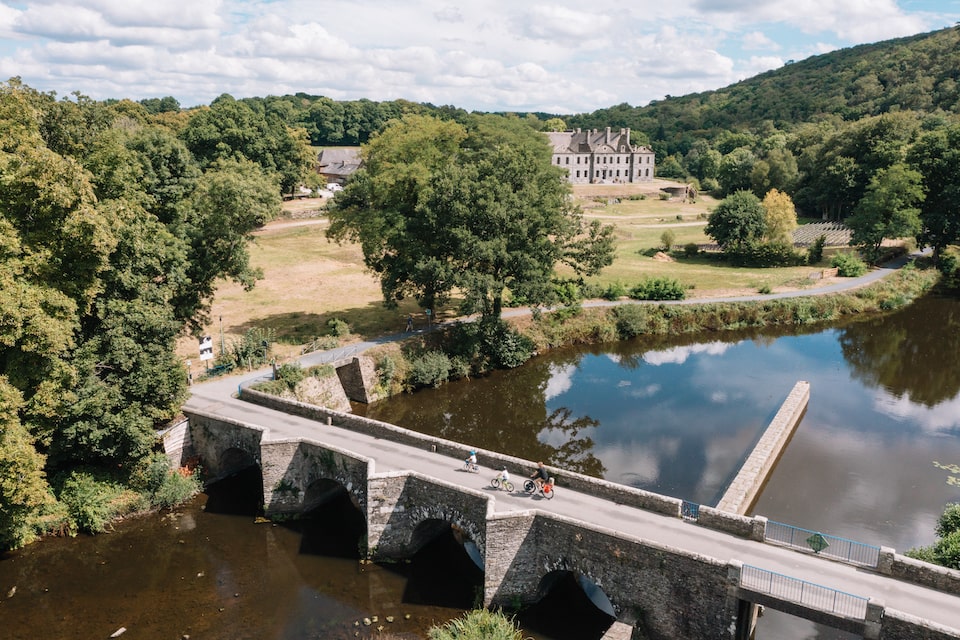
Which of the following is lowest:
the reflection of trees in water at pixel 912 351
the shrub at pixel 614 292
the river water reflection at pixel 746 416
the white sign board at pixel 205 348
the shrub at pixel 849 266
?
the river water reflection at pixel 746 416

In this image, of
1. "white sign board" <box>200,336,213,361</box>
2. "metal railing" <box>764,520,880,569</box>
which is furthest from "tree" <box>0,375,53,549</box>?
"metal railing" <box>764,520,880,569</box>

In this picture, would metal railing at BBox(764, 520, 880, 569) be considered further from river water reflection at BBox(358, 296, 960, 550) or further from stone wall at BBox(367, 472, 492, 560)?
stone wall at BBox(367, 472, 492, 560)

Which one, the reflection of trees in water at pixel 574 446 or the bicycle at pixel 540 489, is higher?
the bicycle at pixel 540 489

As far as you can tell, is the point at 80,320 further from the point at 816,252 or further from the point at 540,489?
the point at 816,252

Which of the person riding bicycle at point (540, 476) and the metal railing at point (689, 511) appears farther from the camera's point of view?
the person riding bicycle at point (540, 476)

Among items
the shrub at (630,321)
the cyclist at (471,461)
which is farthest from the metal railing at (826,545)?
the shrub at (630,321)

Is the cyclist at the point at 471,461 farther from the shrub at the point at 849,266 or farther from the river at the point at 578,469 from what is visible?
the shrub at the point at 849,266
